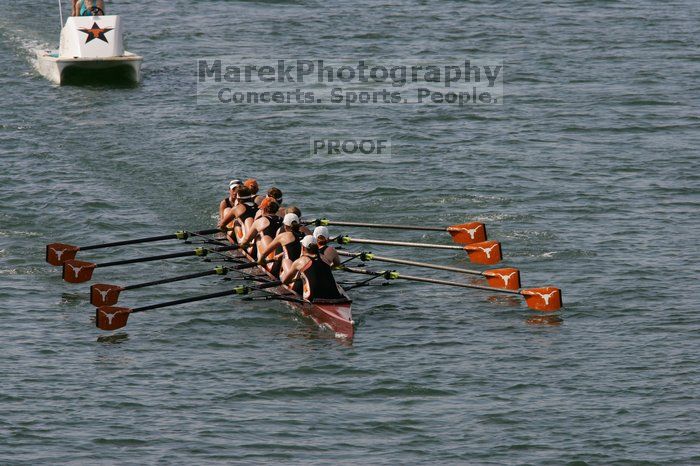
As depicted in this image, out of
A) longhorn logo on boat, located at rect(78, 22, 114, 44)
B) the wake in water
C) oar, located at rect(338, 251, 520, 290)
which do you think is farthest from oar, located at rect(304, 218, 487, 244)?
the wake in water

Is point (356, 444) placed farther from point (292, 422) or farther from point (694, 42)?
point (694, 42)

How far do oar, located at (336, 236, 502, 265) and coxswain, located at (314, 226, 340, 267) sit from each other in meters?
2.27

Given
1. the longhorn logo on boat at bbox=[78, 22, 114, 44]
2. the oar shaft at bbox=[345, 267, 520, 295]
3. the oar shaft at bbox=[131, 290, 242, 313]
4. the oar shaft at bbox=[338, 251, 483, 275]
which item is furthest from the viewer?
the longhorn logo on boat at bbox=[78, 22, 114, 44]

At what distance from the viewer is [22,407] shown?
2236cm

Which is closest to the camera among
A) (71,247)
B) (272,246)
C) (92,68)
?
(272,246)

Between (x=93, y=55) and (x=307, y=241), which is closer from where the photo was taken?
(x=307, y=241)

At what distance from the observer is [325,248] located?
26.8m

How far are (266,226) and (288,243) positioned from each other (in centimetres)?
139

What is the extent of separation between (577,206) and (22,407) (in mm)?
17791

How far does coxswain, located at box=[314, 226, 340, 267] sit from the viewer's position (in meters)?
26.2

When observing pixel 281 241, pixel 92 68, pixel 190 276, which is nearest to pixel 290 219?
pixel 281 241

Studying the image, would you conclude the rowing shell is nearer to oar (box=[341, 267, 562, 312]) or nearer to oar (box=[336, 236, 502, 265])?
oar (box=[341, 267, 562, 312])

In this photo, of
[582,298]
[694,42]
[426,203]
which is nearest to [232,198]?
[426,203]

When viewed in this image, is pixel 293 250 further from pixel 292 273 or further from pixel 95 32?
pixel 95 32
